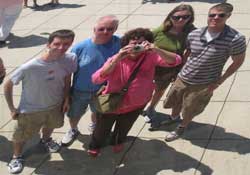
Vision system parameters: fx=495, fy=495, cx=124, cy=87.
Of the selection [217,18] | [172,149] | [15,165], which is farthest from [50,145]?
[217,18]

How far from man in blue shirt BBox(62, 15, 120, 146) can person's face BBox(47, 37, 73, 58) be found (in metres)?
0.29

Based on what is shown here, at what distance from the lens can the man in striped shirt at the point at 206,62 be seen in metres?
4.73

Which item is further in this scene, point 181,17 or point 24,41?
point 24,41

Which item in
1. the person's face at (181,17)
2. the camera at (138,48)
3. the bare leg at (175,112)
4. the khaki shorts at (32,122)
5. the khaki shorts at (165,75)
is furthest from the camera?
the bare leg at (175,112)

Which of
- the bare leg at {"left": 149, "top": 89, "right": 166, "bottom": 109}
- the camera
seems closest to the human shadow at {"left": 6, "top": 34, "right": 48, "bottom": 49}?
the bare leg at {"left": 149, "top": 89, "right": 166, "bottom": 109}

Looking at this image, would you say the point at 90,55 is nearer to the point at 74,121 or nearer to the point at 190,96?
the point at 74,121

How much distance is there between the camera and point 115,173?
4.80m

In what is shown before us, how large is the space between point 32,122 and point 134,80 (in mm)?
1106

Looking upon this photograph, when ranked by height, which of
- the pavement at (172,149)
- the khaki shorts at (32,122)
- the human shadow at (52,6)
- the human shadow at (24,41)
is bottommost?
the human shadow at (52,6)

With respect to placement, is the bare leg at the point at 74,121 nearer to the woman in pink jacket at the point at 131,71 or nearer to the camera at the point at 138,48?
the woman in pink jacket at the point at 131,71

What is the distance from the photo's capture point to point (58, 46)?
15.0 ft

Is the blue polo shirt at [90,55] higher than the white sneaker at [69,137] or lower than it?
higher

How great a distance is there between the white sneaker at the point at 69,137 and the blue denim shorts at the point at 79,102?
290mm

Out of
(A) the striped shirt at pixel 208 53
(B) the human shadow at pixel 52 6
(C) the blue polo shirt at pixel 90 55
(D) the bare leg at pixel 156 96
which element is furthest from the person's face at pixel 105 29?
(B) the human shadow at pixel 52 6
